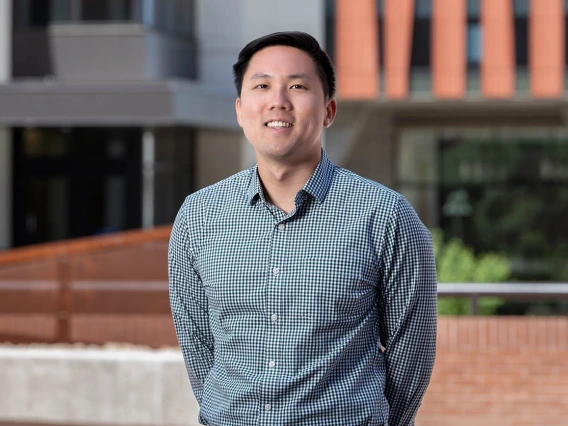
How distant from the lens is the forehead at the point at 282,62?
2725 mm

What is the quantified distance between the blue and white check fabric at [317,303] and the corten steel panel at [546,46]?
58.6 feet

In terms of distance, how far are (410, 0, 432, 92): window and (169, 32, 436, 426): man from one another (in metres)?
17.9

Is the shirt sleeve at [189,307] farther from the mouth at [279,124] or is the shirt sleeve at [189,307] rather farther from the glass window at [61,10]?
the glass window at [61,10]

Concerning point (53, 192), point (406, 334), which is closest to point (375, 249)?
point (406, 334)

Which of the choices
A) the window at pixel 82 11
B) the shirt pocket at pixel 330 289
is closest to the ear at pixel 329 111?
the shirt pocket at pixel 330 289

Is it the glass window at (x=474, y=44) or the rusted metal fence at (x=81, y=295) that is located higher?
the glass window at (x=474, y=44)

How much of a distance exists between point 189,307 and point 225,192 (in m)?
0.33

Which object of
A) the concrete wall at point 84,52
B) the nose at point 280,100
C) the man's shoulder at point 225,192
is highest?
the concrete wall at point 84,52

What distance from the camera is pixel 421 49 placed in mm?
21000

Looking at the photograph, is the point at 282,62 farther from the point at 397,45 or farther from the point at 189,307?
the point at 397,45

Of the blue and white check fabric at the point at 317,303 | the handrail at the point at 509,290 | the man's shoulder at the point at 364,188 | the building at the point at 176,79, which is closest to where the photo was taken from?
the blue and white check fabric at the point at 317,303

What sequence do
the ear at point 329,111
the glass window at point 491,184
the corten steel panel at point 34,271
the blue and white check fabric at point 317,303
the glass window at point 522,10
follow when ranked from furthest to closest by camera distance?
1. the glass window at point 491,184
2. the glass window at point 522,10
3. the corten steel panel at point 34,271
4. the ear at point 329,111
5. the blue and white check fabric at point 317,303

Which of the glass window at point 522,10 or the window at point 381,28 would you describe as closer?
the window at point 381,28

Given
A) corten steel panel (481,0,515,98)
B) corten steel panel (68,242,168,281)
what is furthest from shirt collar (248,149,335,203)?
corten steel panel (481,0,515,98)
